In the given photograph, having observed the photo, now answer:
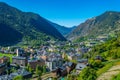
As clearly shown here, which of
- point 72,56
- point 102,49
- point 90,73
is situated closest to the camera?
point 90,73

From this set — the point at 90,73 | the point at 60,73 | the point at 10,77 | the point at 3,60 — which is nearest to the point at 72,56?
the point at 3,60

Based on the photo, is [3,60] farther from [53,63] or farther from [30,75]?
[30,75]

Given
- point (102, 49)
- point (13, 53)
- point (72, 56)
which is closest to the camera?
point (102, 49)

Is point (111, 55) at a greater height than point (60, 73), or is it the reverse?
point (111, 55)

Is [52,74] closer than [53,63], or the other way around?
[52,74]

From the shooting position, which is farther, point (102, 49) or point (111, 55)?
point (102, 49)

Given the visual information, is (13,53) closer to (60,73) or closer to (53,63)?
(53,63)

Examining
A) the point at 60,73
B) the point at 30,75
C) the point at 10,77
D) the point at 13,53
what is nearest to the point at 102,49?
the point at 60,73

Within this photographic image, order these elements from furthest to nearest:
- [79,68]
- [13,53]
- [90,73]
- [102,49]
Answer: [13,53] < [102,49] < [79,68] < [90,73]

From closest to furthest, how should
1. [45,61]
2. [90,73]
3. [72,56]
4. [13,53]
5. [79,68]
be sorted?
[90,73], [79,68], [45,61], [72,56], [13,53]
